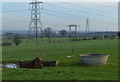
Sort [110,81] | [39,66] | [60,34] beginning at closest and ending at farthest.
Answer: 1. [110,81]
2. [39,66]
3. [60,34]

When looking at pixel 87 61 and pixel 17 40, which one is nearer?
pixel 87 61

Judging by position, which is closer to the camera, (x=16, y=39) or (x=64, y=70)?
(x=64, y=70)

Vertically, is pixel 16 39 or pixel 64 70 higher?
pixel 16 39

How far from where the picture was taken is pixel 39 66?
41.7 feet

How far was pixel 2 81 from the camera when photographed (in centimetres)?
858

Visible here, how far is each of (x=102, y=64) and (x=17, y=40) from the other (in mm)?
36970

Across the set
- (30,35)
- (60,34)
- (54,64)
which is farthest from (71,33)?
(54,64)

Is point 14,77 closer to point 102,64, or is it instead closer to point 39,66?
point 39,66

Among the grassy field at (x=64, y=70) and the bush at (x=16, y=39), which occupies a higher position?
the bush at (x=16, y=39)

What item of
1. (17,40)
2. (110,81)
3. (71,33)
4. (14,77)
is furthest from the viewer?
(71,33)

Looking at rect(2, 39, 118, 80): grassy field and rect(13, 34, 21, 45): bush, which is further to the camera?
rect(13, 34, 21, 45): bush

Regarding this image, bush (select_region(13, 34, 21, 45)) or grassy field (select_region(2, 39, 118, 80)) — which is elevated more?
bush (select_region(13, 34, 21, 45))

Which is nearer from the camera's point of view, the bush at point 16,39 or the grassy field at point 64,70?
the grassy field at point 64,70

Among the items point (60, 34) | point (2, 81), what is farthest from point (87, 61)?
point (60, 34)
